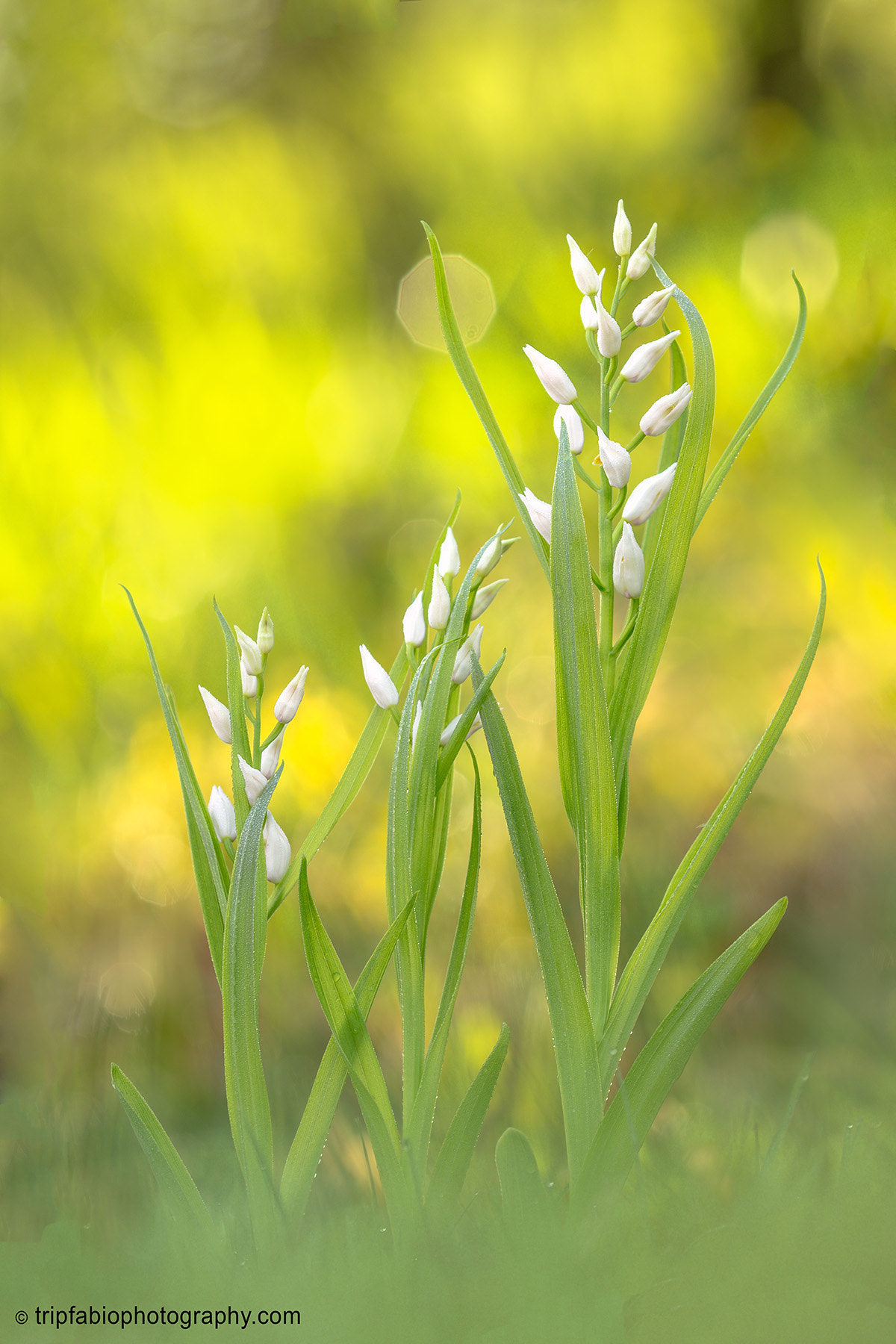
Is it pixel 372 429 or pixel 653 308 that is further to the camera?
pixel 372 429

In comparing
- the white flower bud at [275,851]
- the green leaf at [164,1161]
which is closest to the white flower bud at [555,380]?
the white flower bud at [275,851]

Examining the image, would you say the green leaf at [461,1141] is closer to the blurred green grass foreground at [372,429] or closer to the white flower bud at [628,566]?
the white flower bud at [628,566]

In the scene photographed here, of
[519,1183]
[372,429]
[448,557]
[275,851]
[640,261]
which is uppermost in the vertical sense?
[372,429]

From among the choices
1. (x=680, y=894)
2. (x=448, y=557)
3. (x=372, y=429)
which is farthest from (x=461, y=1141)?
(x=372, y=429)

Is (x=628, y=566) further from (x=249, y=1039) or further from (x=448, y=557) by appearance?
(x=249, y=1039)

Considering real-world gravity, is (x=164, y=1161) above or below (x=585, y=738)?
below

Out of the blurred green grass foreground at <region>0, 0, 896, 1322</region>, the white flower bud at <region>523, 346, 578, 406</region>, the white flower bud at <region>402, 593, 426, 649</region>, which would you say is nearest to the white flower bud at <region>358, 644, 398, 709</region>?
the white flower bud at <region>402, 593, 426, 649</region>
